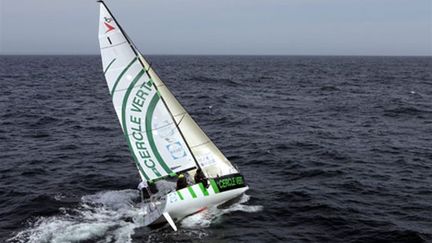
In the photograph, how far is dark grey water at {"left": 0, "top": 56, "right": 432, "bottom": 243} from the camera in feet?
61.4

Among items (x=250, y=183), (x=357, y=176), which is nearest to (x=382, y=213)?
(x=357, y=176)

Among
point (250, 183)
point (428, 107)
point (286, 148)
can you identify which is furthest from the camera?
point (428, 107)

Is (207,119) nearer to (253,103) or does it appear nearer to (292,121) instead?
(292,121)

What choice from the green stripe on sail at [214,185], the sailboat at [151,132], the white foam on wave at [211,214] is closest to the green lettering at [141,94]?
the sailboat at [151,132]

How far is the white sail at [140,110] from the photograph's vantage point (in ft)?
60.1

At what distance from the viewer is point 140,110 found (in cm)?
1934

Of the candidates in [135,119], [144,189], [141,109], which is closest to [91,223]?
[144,189]

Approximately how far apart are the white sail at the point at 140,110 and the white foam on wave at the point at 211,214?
2.29 m

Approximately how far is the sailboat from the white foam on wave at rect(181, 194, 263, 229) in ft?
1.09

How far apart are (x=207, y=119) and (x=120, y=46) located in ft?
85.7

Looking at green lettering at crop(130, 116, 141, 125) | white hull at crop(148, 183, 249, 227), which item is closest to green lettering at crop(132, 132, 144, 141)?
green lettering at crop(130, 116, 141, 125)

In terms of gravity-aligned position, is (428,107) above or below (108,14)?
below

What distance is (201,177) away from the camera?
20.0m

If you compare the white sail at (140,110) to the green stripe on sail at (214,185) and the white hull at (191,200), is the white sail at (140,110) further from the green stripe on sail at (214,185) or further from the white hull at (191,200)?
the white hull at (191,200)
